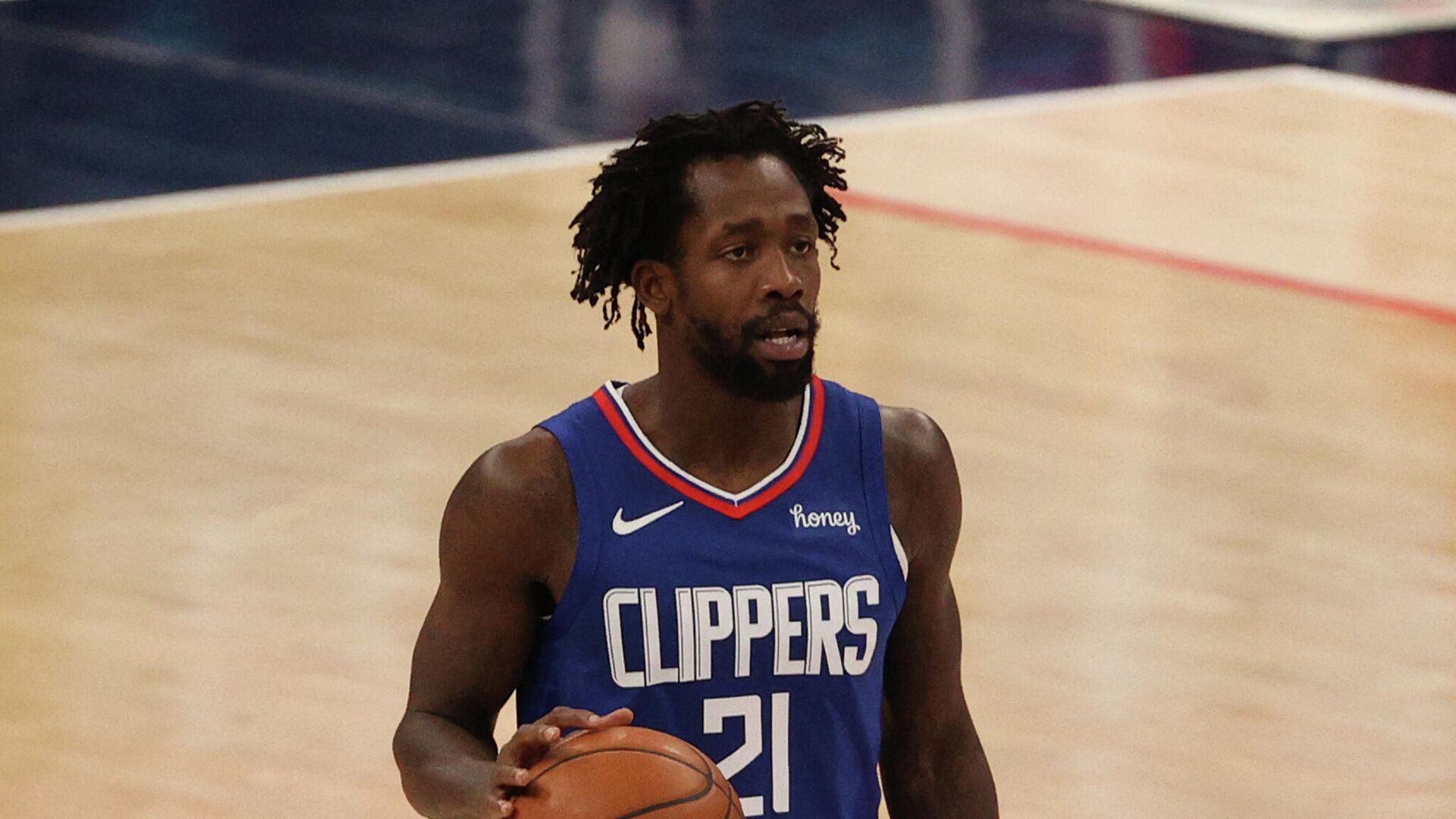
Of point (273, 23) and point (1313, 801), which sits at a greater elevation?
point (273, 23)

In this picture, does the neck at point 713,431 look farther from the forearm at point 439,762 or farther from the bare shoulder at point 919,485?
the forearm at point 439,762

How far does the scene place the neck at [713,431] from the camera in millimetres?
3359

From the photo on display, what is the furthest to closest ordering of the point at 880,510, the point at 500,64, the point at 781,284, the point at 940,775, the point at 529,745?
1. the point at 500,64
2. the point at 940,775
3. the point at 880,510
4. the point at 781,284
5. the point at 529,745

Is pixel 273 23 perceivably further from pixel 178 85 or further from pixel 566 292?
pixel 566 292

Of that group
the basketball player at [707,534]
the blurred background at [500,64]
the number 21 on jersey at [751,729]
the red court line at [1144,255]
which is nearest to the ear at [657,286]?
the basketball player at [707,534]

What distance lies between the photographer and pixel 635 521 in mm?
3316

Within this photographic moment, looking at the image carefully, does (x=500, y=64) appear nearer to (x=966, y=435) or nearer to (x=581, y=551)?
(x=966, y=435)

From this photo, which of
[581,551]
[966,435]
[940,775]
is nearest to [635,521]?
[581,551]

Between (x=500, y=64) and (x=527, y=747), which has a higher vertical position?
(x=500, y=64)

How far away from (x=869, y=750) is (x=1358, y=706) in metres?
3.11

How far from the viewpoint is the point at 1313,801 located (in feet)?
18.9

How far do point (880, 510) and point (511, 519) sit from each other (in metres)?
0.48

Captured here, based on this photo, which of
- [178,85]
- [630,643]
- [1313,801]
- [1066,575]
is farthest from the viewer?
[178,85]

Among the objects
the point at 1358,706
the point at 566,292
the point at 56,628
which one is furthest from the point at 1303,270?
the point at 56,628
